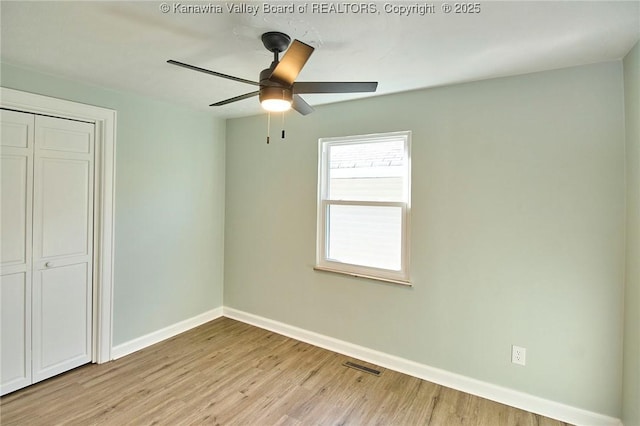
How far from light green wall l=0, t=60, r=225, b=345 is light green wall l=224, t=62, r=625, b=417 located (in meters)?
1.30

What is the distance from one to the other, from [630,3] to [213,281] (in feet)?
13.1

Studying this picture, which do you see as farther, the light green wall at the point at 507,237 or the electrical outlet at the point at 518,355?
the electrical outlet at the point at 518,355

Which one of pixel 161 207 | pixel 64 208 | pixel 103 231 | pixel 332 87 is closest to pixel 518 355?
pixel 332 87

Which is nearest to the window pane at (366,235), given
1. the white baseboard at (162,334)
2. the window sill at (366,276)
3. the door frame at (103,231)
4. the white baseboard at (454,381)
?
the window sill at (366,276)

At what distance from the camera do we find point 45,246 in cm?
253

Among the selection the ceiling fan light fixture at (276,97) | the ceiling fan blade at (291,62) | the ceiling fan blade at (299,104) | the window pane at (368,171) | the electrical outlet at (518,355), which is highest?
the ceiling fan blade at (291,62)

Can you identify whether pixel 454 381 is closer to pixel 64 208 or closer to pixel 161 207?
pixel 161 207

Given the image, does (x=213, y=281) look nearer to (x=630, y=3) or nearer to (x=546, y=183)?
(x=546, y=183)

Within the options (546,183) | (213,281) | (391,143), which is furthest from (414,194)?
(213,281)

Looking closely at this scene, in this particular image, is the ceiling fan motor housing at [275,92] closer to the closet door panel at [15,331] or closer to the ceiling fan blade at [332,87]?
the ceiling fan blade at [332,87]

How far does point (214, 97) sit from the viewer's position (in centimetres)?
301

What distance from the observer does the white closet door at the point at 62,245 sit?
2.49 metres

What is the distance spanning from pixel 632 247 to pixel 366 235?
179 cm

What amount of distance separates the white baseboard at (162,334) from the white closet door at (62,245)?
245mm
